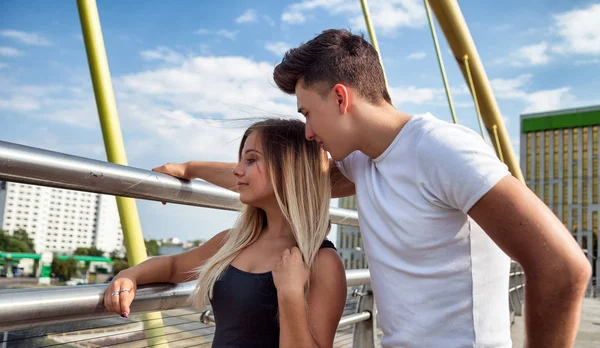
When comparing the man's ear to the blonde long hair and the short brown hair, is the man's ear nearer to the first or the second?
the short brown hair

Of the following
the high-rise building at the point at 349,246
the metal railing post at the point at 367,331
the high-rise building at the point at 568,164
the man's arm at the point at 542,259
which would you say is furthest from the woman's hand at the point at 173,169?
the high-rise building at the point at 568,164

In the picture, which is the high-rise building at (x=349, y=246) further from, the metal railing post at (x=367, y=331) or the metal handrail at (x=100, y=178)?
the metal handrail at (x=100, y=178)

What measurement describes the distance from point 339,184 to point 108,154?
0.86m

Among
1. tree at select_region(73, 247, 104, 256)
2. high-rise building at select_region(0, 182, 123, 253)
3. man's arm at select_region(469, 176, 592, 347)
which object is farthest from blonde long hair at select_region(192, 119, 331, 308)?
high-rise building at select_region(0, 182, 123, 253)

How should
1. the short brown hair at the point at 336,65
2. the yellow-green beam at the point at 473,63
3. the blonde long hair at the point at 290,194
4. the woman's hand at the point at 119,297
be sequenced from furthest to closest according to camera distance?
the yellow-green beam at the point at 473,63
the blonde long hair at the point at 290,194
the short brown hair at the point at 336,65
the woman's hand at the point at 119,297

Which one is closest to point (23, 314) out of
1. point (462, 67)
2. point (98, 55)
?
point (98, 55)

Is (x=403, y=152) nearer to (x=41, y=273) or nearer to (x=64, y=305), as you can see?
(x=64, y=305)

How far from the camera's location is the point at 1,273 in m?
97.1

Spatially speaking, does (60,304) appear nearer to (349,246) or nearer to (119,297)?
(119,297)

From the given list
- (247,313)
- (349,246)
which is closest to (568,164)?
(349,246)

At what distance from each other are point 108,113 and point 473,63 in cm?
477

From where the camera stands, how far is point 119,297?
120cm

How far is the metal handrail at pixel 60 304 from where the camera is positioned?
3.34 ft

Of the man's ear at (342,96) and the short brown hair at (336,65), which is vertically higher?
the short brown hair at (336,65)
